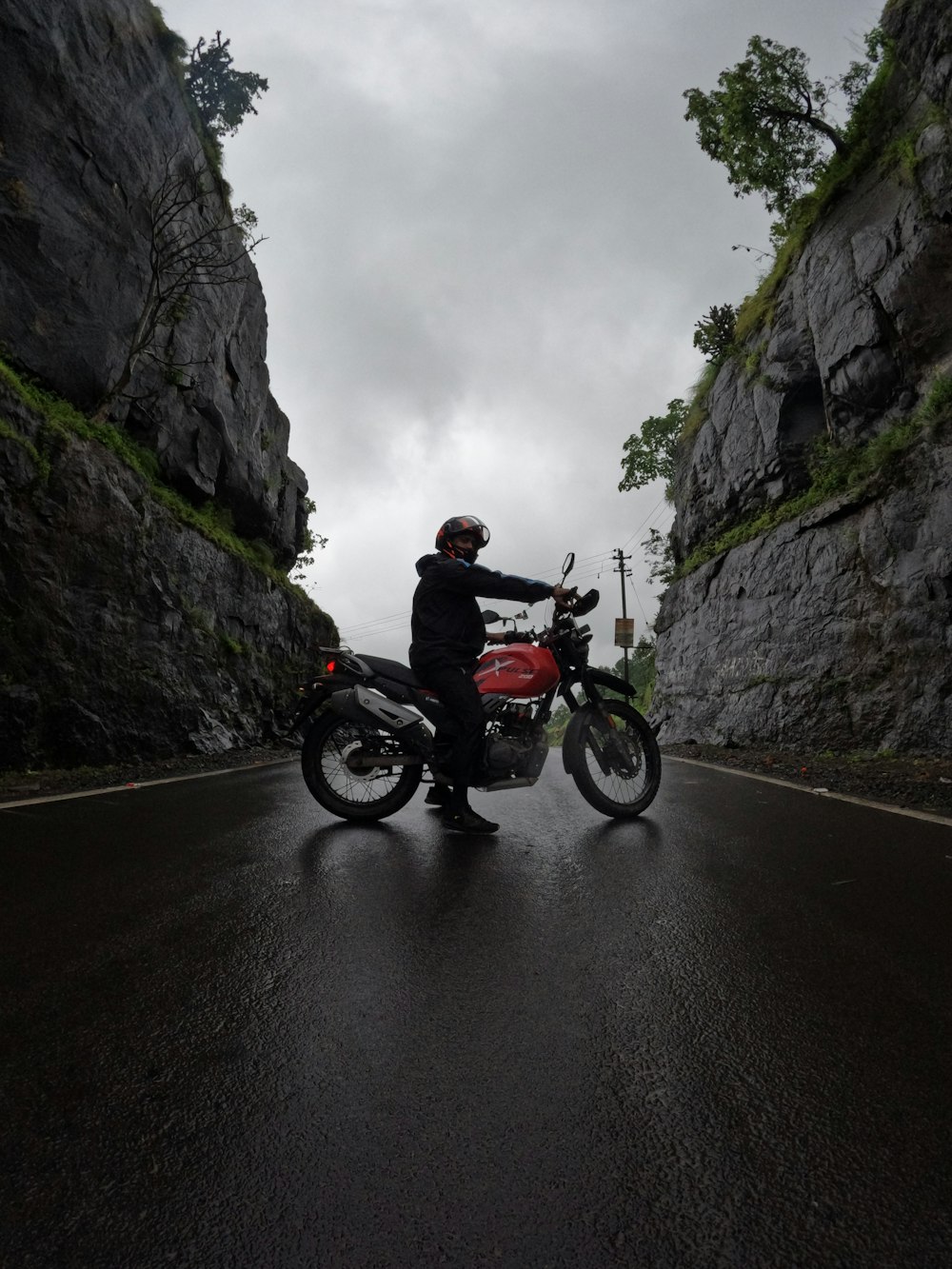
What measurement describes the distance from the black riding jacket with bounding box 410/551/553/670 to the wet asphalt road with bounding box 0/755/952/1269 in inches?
72.7

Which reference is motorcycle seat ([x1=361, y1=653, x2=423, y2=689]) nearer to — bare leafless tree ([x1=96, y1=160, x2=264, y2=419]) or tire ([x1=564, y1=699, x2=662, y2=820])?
tire ([x1=564, y1=699, x2=662, y2=820])

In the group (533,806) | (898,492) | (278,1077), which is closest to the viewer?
(278,1077)

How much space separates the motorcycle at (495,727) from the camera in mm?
4984

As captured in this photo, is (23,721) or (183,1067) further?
(23,721)

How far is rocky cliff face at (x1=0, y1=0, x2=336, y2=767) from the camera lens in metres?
8.60

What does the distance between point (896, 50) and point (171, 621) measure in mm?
16996

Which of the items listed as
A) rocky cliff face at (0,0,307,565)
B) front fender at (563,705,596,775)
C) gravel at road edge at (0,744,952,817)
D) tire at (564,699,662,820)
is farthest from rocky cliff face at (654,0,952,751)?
rocky cliff face at (0,0,307,565)

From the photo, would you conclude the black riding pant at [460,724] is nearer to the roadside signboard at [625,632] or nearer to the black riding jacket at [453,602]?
the black riding jacket at [453,602]

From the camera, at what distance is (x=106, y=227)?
40.2ft

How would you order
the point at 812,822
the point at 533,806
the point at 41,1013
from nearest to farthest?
the point at 41,1013
the point at 812,822
the point at 533,806

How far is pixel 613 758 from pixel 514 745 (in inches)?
35.7

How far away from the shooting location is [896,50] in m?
13.3

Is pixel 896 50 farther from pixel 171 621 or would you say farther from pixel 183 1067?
pixel 183 1067

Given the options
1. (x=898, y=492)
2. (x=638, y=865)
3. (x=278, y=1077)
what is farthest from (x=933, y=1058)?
(x=898, y=492)
